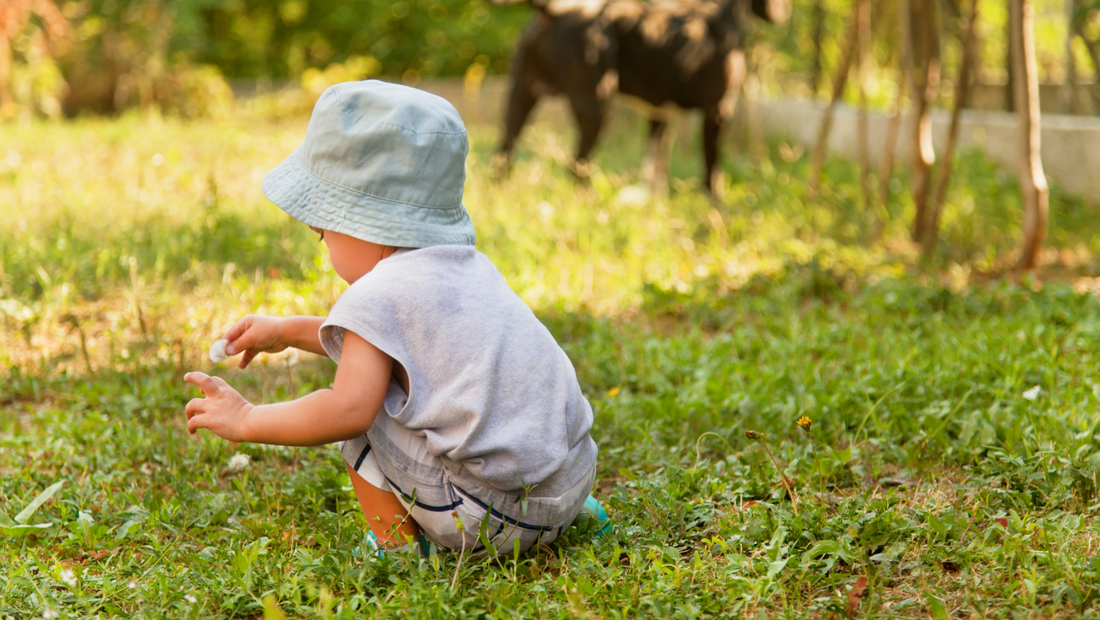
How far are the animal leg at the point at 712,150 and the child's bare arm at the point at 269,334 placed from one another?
4.82m

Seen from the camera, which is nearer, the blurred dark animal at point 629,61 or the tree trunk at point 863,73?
the tree trunk at point 863,73

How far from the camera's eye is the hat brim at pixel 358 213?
68.4 inches

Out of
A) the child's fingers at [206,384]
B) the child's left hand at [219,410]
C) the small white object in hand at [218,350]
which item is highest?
the small white object in hand at [218,350]

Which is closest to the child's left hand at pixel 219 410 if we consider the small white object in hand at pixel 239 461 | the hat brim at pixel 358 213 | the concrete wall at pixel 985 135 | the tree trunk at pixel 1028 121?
the hat brim at pixel 358 213

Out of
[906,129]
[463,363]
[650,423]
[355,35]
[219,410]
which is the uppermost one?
[463,363]

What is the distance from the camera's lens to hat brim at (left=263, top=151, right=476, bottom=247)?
174 centimetres

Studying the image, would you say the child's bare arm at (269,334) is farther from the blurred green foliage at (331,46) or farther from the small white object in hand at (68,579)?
the blurred green foliage at (331,46)

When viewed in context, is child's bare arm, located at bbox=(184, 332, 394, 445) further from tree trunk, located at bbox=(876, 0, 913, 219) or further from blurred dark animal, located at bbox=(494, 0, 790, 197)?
blurred dark animal, located at bbox=(494, 0, 790, 197)

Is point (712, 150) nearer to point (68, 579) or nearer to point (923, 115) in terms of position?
point (923, 115)

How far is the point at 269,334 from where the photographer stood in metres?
1.92

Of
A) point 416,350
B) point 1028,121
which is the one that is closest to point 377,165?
point 416,350

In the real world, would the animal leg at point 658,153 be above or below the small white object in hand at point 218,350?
below

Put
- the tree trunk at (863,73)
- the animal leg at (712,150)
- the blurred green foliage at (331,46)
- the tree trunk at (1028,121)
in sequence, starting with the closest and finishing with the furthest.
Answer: the tree trunk at (1028,121) → the tree trunk at (863,73) → the animal leg at (712,150) → the blurred green foliage at (331,46)

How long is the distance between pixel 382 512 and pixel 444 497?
0.18 meters
